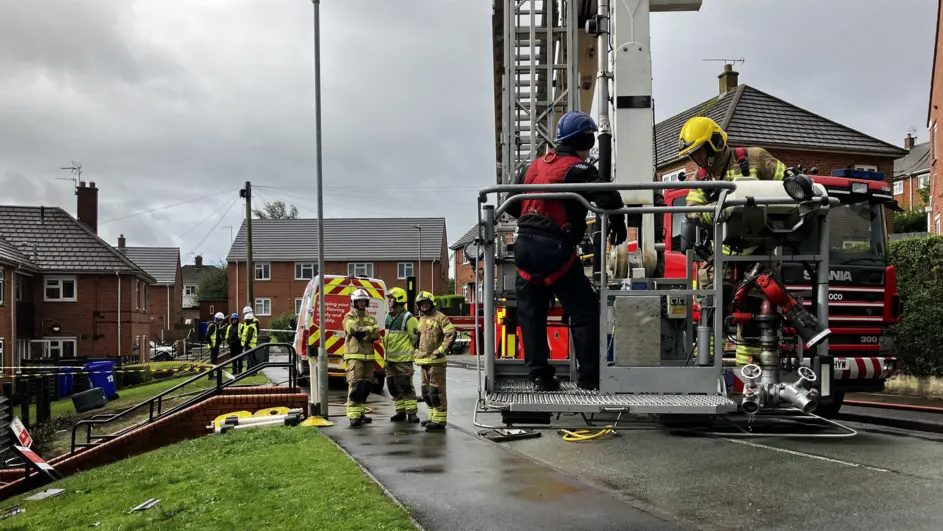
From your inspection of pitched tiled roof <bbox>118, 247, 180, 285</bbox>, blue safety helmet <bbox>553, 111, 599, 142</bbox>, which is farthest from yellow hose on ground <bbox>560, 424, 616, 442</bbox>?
pitched tiled roof <bbox>118, 247, 180, 285</bbox>

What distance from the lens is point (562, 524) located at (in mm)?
5094

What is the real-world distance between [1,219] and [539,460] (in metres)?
37.5

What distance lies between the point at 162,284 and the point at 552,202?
211ft

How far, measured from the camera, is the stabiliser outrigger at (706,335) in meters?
4.32

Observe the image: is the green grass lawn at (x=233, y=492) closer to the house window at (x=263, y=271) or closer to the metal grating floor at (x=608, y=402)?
the metal grating floor at (x=608, y=402)

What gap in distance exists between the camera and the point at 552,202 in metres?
4.76

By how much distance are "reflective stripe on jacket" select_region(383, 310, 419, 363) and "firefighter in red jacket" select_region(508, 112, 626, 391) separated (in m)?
5.96

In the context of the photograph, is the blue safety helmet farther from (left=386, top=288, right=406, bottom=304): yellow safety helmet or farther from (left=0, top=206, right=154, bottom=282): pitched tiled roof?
(left=0, top=206, right=154, bottom=282): pitched tiled roof

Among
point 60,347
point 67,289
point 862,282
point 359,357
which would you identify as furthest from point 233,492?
point 67,289

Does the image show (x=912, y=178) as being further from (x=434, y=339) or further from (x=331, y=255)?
(x=434, y=339)

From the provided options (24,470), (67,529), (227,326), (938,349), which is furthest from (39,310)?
(938,349)

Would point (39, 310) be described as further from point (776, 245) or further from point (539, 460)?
point (776, 245)

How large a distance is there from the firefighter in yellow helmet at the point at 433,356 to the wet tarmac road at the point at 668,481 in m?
0.99

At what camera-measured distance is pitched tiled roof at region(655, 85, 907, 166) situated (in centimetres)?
2189
